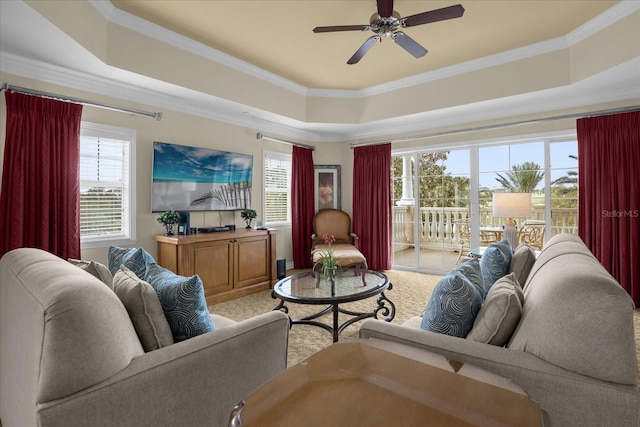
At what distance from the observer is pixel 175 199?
3895mm

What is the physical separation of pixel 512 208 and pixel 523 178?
125 cm

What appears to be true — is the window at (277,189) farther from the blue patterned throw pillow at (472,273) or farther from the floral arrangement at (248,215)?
the blue patterned throw pillow at (472,273)

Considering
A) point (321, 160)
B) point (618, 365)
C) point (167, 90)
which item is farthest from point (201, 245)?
point (618, 365)

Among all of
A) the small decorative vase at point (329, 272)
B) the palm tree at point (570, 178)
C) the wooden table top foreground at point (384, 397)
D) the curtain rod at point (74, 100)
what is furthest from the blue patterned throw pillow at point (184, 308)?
the palm tree at point (570, 178)

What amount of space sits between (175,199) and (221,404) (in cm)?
313

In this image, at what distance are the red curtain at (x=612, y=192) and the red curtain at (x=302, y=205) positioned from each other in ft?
12.1

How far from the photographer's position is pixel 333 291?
2.65 metres

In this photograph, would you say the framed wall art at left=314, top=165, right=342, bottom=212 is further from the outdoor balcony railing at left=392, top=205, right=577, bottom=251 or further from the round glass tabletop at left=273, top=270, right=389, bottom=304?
the round glass tabletop at left=273, top=270, right=389, bottom=304

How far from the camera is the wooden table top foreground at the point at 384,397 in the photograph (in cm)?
70

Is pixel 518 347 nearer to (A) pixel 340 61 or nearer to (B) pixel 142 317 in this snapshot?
(B) pixel 142 317

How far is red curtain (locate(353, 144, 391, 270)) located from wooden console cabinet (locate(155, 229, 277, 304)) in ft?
5.74

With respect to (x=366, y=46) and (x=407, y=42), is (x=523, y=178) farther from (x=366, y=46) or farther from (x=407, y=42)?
(x=366, y=46)

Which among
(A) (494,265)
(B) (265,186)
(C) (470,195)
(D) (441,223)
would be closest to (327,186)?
(B) (265,186)

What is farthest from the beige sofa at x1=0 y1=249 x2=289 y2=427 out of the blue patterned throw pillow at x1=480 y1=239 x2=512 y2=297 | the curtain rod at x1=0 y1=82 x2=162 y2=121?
the curtain rod at x1=0 y1=82 x2=162 y2=121
